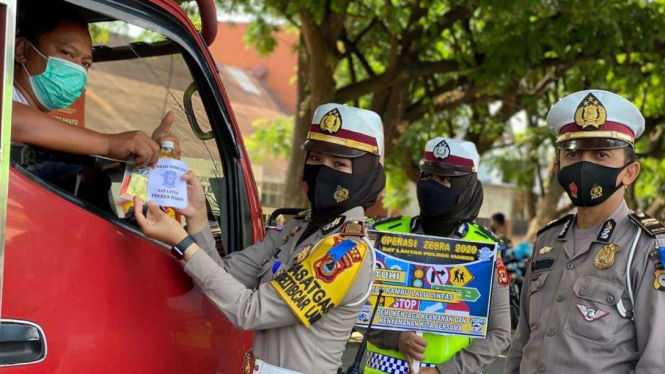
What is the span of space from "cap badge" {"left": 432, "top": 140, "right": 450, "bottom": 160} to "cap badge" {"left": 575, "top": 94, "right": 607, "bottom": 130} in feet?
3.20

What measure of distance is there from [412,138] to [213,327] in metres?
9.94

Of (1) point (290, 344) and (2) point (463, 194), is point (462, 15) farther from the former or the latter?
(1) point (290, 344)

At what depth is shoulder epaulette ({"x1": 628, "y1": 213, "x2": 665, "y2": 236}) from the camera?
2674mm

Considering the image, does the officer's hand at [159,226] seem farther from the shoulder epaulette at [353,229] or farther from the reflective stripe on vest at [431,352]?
the reflective stripe on vest at [431,352]

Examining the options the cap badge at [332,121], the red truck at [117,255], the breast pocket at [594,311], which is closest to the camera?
the red truck at [117,255]

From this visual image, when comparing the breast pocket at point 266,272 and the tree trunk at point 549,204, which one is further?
the tree trunk at point 549,204

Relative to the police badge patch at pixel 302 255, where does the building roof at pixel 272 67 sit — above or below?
above

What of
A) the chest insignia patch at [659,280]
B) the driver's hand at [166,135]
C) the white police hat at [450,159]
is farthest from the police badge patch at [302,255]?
the white police hat at [450,159]

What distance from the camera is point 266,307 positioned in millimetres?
2430

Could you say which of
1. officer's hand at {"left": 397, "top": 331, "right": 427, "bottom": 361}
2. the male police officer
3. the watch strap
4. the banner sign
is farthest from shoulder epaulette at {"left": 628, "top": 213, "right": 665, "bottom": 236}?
the watch strap

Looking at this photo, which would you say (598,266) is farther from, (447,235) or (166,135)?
(166,135)

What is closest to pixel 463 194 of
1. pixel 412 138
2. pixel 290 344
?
pixel 290 344

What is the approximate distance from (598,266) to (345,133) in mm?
974

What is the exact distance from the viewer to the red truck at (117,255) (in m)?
1.94
